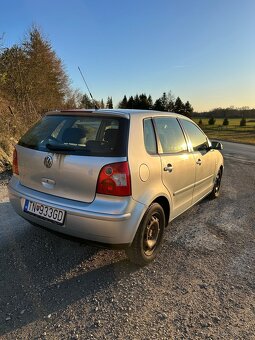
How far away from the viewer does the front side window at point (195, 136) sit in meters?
4.57

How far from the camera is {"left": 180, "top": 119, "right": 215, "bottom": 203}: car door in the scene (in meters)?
4.58

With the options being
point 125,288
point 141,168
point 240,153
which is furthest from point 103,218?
point 240,153

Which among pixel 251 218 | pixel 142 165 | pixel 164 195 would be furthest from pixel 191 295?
pixel 251 218

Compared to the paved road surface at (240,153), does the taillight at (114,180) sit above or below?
above

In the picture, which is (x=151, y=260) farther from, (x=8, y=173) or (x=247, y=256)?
(x=8, y=173)

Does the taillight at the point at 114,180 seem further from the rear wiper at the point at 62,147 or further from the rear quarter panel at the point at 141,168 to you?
the rear wiper at the point at 62,147

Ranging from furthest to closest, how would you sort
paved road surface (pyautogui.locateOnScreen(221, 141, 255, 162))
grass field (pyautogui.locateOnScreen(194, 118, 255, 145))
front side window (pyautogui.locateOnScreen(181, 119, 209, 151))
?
grass field (pyautogui.locateOnScreen(194, 118, 255, 145)) → paved road surface (pyautogui.locateOnScreen(221, 141, 255, 162)) → front side window (pyautogui.locateOnScreen(181, 119, 209, 151))

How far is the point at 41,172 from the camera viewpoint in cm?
325

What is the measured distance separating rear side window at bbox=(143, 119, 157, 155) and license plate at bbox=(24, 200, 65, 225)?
3.75 feet

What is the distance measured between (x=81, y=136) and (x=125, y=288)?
166 centimetres

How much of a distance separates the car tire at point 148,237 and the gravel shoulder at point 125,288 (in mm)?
133

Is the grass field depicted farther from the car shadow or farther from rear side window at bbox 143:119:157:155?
the car shadow

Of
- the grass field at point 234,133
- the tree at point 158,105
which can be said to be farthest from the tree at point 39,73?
the tree at point 158,105

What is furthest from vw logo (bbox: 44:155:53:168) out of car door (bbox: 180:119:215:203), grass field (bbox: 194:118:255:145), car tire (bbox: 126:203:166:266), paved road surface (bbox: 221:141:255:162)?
grass field (bbox: 194:118:255:145)
